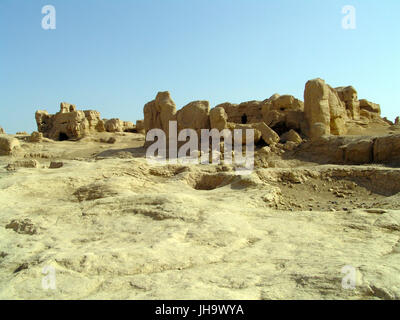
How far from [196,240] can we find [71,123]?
15799 mm

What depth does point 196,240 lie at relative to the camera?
11.5 ft

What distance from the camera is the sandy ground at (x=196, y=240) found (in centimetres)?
240

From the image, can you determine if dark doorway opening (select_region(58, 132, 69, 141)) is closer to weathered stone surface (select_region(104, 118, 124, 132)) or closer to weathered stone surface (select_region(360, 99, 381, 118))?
weathered stone surface (select_region(104, 118, 124, 132))

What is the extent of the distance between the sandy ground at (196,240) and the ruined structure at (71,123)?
11369 mm

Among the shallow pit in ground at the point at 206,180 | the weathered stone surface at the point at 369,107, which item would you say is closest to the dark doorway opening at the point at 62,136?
the shallow pit in ground at the point at 206,180

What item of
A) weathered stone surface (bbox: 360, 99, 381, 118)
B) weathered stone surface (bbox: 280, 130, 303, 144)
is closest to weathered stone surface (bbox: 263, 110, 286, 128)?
weathered stone surface (bbox: 280, 130, 303, 144)

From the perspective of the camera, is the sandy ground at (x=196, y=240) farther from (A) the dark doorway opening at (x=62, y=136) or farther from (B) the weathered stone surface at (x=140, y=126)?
(B) the weathered stone surface at (x=140, y=126)

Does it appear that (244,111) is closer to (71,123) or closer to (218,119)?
(218,119)

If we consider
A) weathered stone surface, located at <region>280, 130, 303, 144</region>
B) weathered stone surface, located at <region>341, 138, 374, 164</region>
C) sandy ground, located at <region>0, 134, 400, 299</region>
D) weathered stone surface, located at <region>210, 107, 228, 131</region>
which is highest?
weathered stone surface, located at <region>210, 107, 228, 131</region>

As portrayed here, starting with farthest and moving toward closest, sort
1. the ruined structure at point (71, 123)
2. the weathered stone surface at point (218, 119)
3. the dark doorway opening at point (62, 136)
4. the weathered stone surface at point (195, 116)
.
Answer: the dark doorway opening at point (62, 136) < the ruined structure at point (71, 123) < the weathered stone surface at point (195, 116) < the weathered stone surface at point (218, 119)

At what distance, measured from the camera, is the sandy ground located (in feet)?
7.88

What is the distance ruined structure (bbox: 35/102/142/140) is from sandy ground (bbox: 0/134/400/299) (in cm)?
1137

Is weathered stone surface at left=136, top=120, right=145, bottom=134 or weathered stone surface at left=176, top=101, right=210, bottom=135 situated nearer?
weathered stone surface at left=176, top=101, right=210, bottom=135
